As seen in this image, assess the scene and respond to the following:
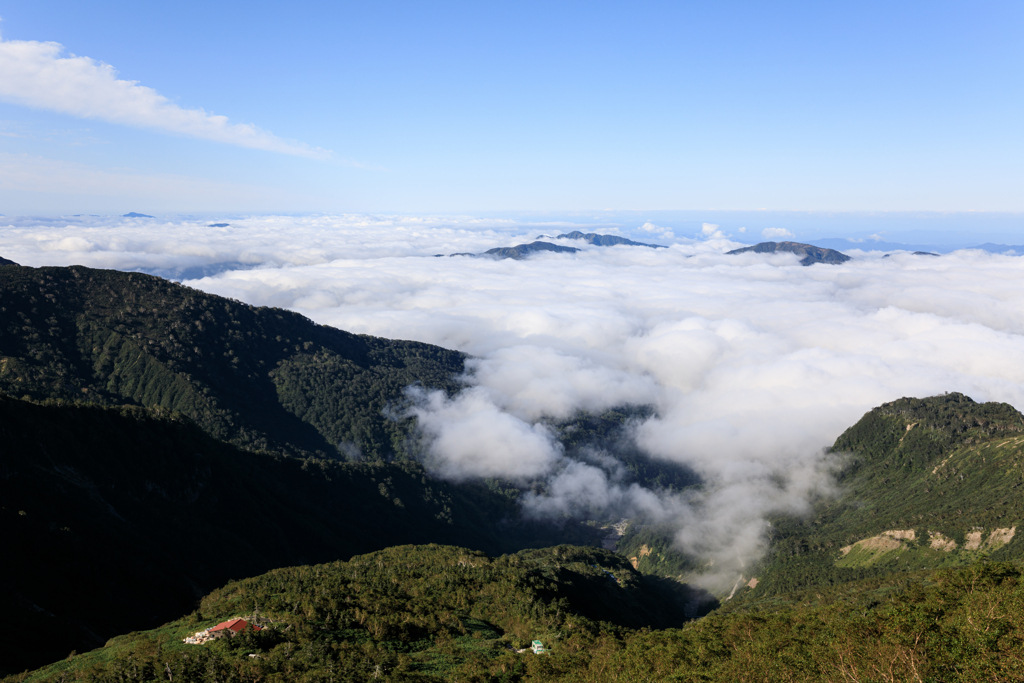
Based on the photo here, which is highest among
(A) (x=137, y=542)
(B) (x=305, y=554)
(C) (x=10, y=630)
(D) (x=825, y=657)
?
(D) (x=825, y=657)

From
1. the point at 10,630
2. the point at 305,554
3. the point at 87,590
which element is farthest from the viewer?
the point at 305,554

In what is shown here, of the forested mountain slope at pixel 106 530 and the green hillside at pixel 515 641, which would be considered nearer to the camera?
the green hillside at pixel 515 641

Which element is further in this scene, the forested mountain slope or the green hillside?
the forested mountain slope

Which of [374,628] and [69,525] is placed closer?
[374,628]

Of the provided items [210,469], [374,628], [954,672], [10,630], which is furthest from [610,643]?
[210,469]

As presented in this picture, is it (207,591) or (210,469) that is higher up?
(210,469)

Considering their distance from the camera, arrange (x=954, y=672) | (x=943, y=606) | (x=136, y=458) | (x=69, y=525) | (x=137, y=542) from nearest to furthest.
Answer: (x=954, y=672) < (x=943, y=606) < (x=69, y=525) < (x=137, y=542) < (x=136, y=458)

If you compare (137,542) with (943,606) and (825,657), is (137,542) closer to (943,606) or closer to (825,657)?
(825,657)

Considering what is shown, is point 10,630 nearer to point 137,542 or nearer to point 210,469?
point 137,542
